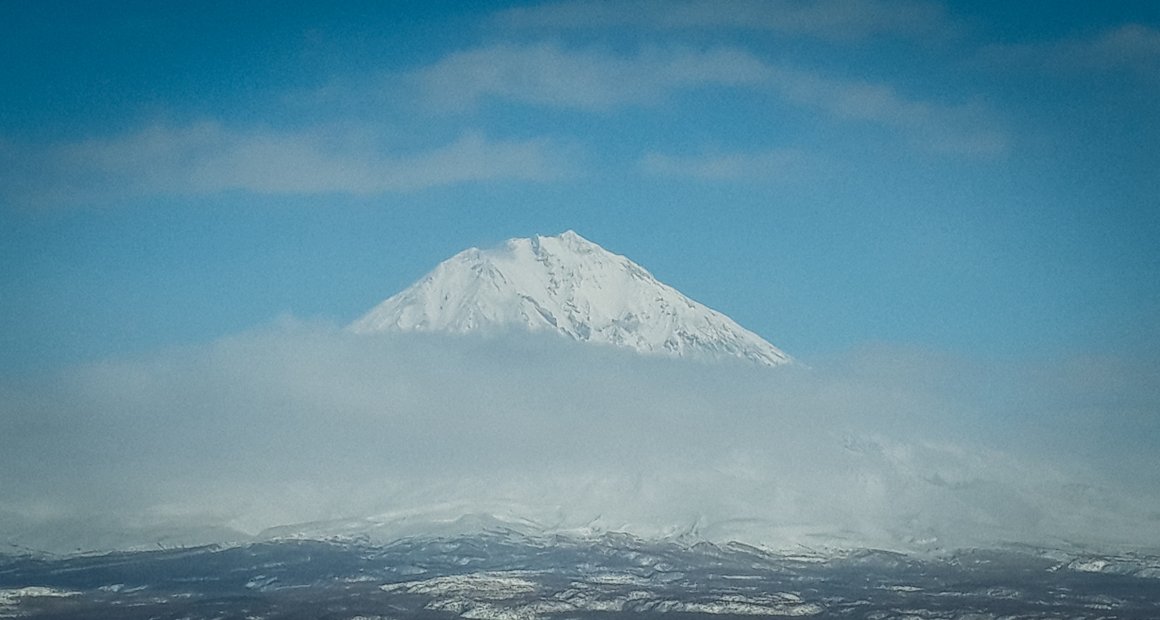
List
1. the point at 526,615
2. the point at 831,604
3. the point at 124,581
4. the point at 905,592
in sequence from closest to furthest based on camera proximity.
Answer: the point at 526,615, the point at 831,604, the point at 905,592, the point at 124,581

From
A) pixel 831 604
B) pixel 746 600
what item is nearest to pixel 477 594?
pixel 746 600

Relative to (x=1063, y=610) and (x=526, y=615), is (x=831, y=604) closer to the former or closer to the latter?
(x=1063, y=610)

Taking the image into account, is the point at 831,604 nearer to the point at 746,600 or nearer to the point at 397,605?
the point at 746,600

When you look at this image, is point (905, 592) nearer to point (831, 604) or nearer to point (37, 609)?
point (831, 604)

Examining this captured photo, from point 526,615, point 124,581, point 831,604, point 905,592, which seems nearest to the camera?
point 526,615

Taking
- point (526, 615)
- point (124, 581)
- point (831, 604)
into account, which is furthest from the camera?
point (124, 581)

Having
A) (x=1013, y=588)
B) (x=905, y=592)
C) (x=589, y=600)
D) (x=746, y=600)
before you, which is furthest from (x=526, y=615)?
(x=1013, y=588)

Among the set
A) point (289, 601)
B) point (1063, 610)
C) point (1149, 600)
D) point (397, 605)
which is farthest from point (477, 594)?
point (1149, 600)

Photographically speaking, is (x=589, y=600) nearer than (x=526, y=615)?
No

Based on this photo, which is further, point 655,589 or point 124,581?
point 124,581
